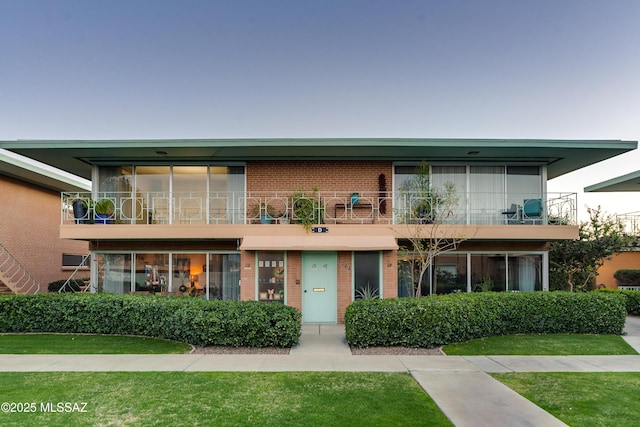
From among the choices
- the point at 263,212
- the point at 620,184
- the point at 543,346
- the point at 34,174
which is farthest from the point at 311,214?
the point at 620,184

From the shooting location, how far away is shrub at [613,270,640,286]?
2250 centimetres

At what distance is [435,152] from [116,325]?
1085 cm

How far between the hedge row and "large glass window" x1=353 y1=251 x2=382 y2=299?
298 cm

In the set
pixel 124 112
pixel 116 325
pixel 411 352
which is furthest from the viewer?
pixel 124 112

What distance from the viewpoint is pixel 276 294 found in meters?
13.5

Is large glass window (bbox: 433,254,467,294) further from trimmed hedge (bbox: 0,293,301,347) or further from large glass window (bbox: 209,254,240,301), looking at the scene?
large glass window (bbox: 209,254,240,301)

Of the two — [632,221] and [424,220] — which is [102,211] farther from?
→ [632,221]

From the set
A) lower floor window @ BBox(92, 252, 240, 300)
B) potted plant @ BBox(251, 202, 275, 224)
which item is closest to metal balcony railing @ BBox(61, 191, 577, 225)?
potted plant @ BBox(251, 202, 275, 224)

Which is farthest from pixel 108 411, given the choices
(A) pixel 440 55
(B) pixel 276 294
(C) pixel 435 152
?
(A) pixel 440 55

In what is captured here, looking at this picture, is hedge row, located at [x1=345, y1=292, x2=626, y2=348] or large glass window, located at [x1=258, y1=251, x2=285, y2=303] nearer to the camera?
hedge row, located at [x1=345, y1=292, x2=626, y2=348]

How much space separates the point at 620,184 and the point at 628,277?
6190 millimetres

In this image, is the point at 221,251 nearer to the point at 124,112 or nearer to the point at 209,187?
the point at 209,187

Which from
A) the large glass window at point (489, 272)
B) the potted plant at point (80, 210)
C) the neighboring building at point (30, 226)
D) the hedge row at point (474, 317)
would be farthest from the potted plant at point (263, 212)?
the neighboring building at point (30, 226)

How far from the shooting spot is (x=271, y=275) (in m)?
13.6
